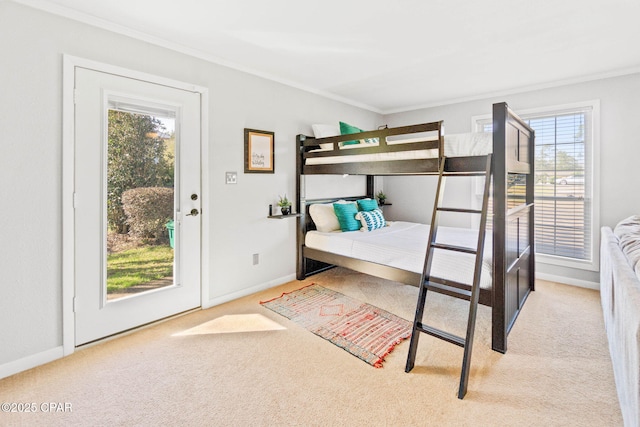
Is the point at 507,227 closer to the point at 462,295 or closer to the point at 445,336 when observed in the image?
the point at 462,295

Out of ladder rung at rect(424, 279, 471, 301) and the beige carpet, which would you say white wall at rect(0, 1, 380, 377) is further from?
ladder rung at rect(424, 279, 471, 301)

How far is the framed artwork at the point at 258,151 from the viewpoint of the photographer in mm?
3400

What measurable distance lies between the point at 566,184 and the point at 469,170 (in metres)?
2.15

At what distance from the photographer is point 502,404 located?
1820 mm

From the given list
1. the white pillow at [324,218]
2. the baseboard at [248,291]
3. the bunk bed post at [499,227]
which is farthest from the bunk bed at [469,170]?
the baseboard at [248,291]

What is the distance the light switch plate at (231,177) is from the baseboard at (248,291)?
1.19 m

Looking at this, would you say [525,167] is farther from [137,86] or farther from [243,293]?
[137,86]

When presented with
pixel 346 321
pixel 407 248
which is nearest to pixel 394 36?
pixel 407 248

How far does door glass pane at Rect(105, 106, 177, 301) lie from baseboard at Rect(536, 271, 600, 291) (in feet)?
14.3

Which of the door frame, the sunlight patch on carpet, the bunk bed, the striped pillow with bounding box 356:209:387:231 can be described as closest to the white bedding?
the bunk bed

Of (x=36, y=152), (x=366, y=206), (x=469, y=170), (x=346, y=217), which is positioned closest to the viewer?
(x=36, y=152)

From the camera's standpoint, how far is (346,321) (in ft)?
9.37

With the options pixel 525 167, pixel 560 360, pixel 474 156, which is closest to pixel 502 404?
pixel 560 360

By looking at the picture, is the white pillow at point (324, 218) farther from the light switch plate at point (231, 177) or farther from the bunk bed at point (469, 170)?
the light switch plate at point (231, 177)
